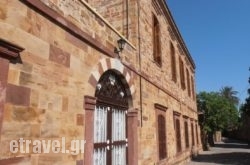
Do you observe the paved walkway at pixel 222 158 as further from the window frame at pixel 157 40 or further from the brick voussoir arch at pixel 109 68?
the brick voussoir arch at pixel 109 68

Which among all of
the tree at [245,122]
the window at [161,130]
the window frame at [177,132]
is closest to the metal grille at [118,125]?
the window at [161,130]

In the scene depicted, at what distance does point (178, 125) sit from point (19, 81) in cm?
951

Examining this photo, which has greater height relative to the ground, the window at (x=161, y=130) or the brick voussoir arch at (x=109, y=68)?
the brick voussoir arch at (x=109, y=68)

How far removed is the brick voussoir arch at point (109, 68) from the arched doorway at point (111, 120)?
5.0 inches

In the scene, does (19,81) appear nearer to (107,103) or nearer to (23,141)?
(23,141)

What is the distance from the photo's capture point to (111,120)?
552cm

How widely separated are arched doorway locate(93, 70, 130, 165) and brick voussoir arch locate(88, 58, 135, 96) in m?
0.13

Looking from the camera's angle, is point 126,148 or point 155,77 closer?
point 126,148

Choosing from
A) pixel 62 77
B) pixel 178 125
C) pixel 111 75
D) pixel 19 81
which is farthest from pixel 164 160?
pixel 19 81

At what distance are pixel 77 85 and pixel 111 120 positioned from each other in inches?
61.8

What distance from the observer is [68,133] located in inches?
154

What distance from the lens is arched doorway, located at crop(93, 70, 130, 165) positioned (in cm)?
503

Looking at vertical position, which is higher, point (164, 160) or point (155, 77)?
point (155, 77)

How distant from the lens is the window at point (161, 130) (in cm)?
824
